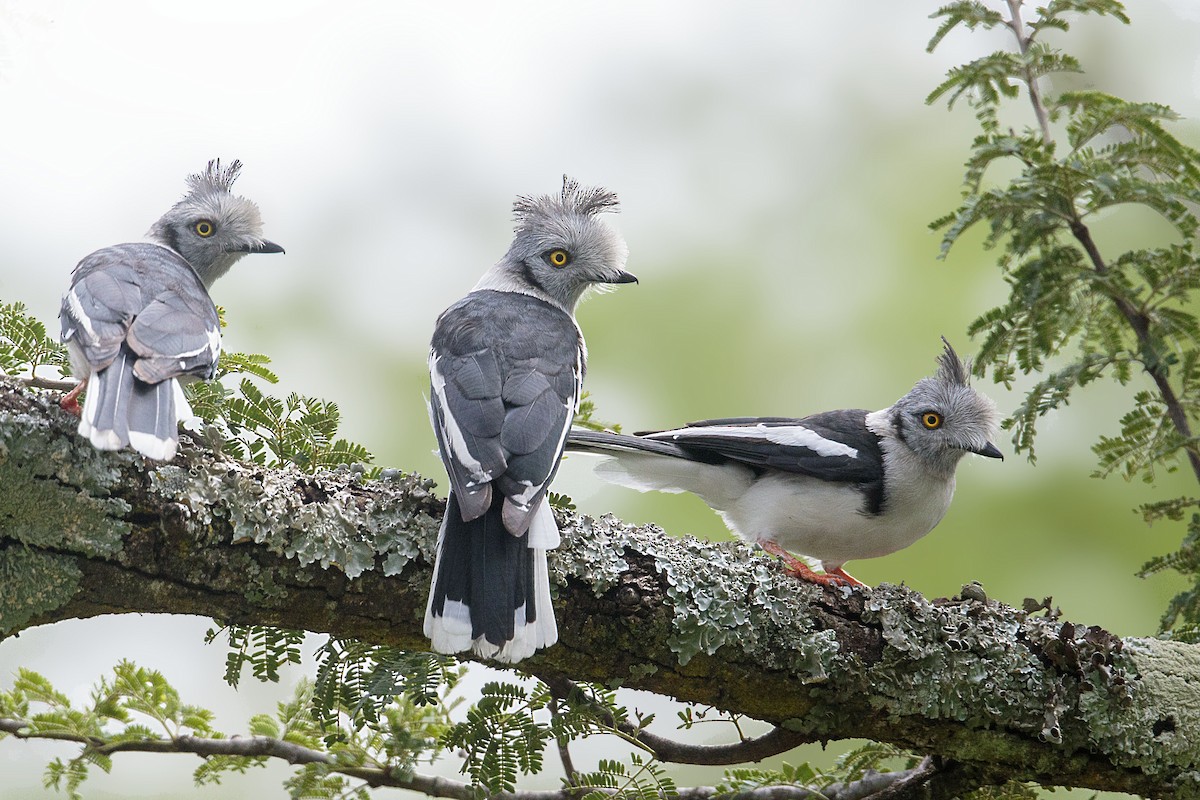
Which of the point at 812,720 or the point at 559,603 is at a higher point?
the point at 559,603

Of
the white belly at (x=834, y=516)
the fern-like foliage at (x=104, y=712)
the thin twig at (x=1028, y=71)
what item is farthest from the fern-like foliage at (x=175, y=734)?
the thin twig at (x=1028, y=71)

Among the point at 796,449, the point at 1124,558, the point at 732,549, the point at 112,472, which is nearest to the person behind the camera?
the point at 112,472

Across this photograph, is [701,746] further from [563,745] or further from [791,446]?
[791,446]

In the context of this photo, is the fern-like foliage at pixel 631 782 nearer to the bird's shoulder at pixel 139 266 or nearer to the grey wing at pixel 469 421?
the grey wing at pixel 469 421

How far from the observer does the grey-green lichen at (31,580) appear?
247cm

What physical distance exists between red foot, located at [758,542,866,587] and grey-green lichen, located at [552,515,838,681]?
0.18 m

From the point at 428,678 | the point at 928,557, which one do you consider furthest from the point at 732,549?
the point at 928,557

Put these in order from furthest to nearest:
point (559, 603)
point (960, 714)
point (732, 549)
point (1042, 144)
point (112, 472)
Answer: point (1042, 144)
point (732, 549)
point (960, 714)
point (559, 603)
point (112, 472)

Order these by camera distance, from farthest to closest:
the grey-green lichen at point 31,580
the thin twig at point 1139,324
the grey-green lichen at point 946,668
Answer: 1. the thin twig at point 1139,324
2. the grey-green lichen at point 946,668
3. the grey-green lichen at point 31,580

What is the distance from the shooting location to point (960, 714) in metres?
3.08

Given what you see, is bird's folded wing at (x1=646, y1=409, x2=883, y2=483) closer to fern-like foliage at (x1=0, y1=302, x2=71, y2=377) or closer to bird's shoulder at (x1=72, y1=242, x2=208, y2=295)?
bird's shoulder at (x1=72, y1=242, x2=208, y2=295)

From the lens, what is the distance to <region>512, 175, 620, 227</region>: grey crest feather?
457 centimetres

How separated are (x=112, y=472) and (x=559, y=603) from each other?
3.84 feet

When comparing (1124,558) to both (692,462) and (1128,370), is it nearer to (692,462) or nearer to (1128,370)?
(1128,370)
